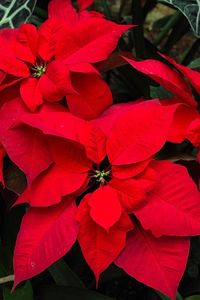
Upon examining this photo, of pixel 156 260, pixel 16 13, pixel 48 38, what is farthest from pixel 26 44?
pixel 156 260

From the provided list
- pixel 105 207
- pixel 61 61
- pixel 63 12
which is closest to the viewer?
pixel 105 207

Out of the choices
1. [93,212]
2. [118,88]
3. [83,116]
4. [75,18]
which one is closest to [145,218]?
[93,212]

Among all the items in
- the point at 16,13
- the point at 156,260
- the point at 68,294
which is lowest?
the point at 68,294

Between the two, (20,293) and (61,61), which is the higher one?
(61,61)

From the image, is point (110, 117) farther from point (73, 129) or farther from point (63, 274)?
point (63, 274)

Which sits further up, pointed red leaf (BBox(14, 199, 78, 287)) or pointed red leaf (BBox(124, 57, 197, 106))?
pointed red leaf (BBox(124, 57, 197, 106))

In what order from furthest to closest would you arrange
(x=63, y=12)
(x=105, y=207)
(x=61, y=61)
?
1. (x=63, y=12)
2. (x=61, y=61)
3. (x=105, y=207)

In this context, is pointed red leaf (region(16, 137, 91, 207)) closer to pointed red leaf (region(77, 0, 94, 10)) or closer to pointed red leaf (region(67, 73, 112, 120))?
pointed red leaf (region(67, 73, 112, 120))

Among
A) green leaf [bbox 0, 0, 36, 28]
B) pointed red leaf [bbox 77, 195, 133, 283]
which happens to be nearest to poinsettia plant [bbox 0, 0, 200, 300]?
pointed red leaf [bbox 77, 195, 133, 283]
